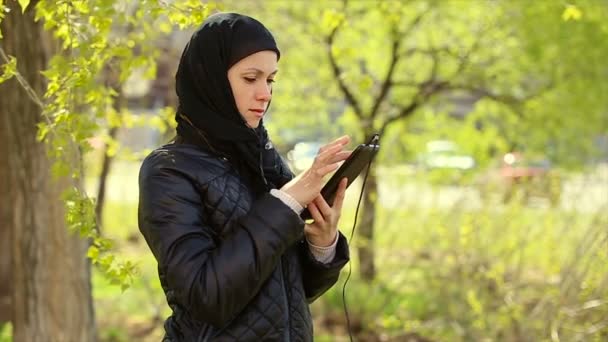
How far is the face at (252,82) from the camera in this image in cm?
219

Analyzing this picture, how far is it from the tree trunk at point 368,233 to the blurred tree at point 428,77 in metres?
0.01

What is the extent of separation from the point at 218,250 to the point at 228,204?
149mm

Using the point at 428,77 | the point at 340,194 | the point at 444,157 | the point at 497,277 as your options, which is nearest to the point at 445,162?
the point at 444,157

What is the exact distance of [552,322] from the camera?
17.6 ft

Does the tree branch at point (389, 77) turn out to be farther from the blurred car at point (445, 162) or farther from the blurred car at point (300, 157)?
the blurred car at point (300, 157)

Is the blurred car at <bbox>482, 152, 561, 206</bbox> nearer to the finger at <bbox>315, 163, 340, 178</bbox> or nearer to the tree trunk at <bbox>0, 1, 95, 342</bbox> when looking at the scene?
the tree trunk at <bbox>0, 1, 95, 342</bbox>

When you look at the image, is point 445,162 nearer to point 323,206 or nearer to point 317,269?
point 317,269

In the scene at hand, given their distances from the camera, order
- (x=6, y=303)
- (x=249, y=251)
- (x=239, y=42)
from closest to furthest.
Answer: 1. (x=249, y=251)
2. (x=239, y=42)
3. (x=6, y=303)

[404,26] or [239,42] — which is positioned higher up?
[239,42]

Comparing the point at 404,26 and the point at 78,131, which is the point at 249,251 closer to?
the point at 78,131

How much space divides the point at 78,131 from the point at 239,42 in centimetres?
107

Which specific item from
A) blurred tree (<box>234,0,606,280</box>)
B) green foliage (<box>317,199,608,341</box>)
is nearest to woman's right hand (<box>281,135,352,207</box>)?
green foliage (<box>317,199,608,341</box>)

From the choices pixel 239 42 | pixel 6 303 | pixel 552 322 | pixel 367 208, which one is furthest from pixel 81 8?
pixel 367 208

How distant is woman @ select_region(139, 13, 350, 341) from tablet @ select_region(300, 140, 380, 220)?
2cm
